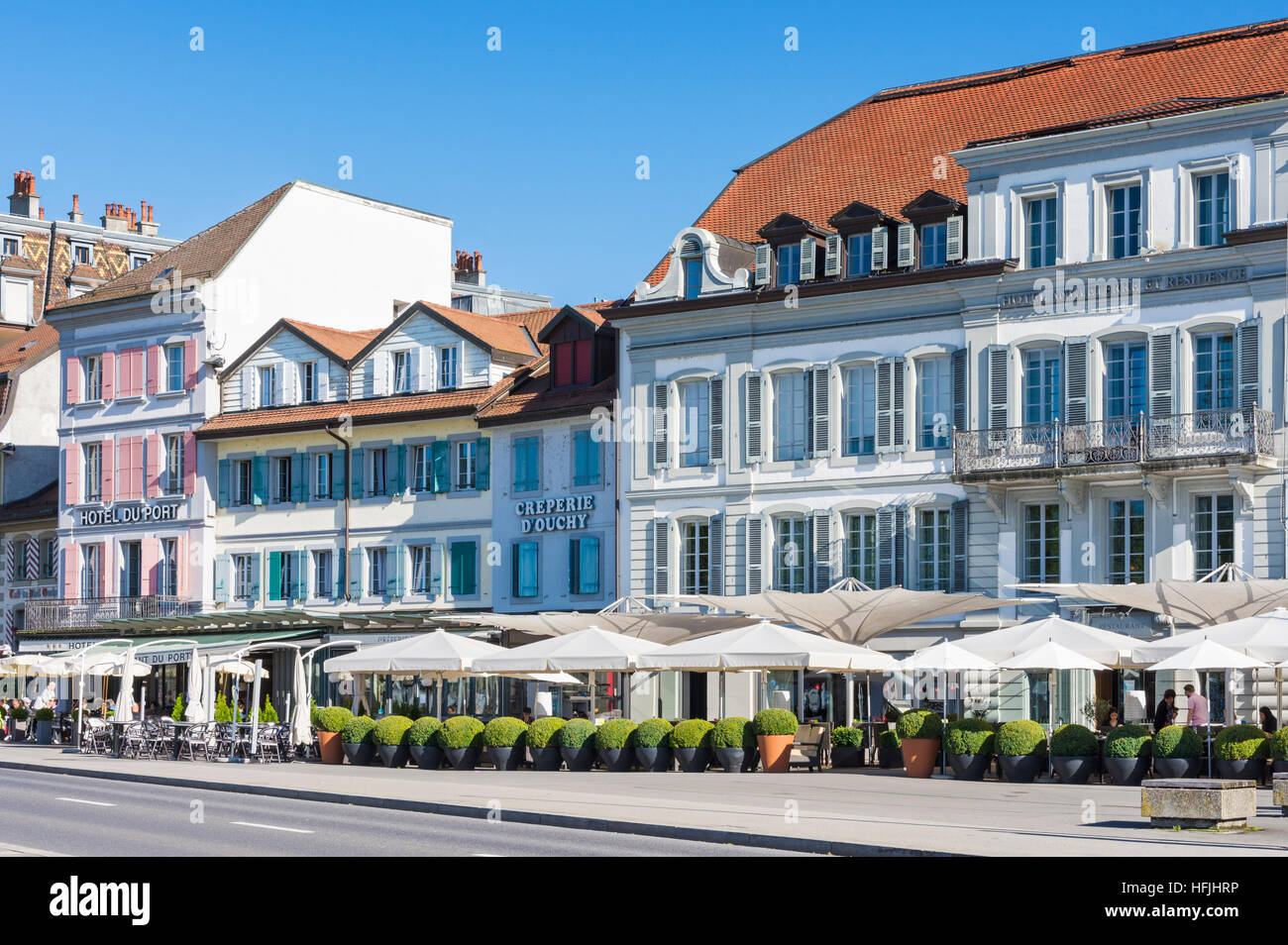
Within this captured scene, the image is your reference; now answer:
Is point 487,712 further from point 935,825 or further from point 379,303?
point 935,825

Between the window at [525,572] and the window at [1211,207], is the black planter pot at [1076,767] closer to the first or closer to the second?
the window at [1211,207]

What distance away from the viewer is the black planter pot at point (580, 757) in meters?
36.0

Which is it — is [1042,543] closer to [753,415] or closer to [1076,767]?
A: [753,415]

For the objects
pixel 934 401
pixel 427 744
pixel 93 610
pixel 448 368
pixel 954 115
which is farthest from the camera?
pixel 93 610

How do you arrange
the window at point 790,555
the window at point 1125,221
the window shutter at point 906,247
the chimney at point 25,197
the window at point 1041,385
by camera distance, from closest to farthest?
the window at point 1125,221 → the window at point 1041,385 → the window shutter at point 906,247 → the window at point 790,555 → the chimney at point 25,197

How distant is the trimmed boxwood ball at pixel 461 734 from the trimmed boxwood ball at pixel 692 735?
155 inches

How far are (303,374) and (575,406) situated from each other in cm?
1116

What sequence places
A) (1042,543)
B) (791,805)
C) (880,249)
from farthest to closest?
(880,249), (1042,543), (791,805)

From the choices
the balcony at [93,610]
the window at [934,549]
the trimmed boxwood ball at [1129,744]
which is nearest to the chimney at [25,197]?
the balcony at [93,610]

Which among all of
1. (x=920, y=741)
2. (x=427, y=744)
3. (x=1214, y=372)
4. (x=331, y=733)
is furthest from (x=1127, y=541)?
(x=331, y=733)

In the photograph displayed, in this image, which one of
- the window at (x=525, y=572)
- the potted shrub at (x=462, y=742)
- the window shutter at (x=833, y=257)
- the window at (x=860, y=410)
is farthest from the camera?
the window at (x=525, y=572)

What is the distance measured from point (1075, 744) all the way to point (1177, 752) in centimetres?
163

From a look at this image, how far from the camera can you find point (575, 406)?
51.0 meters

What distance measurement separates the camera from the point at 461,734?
3688 centimetres
